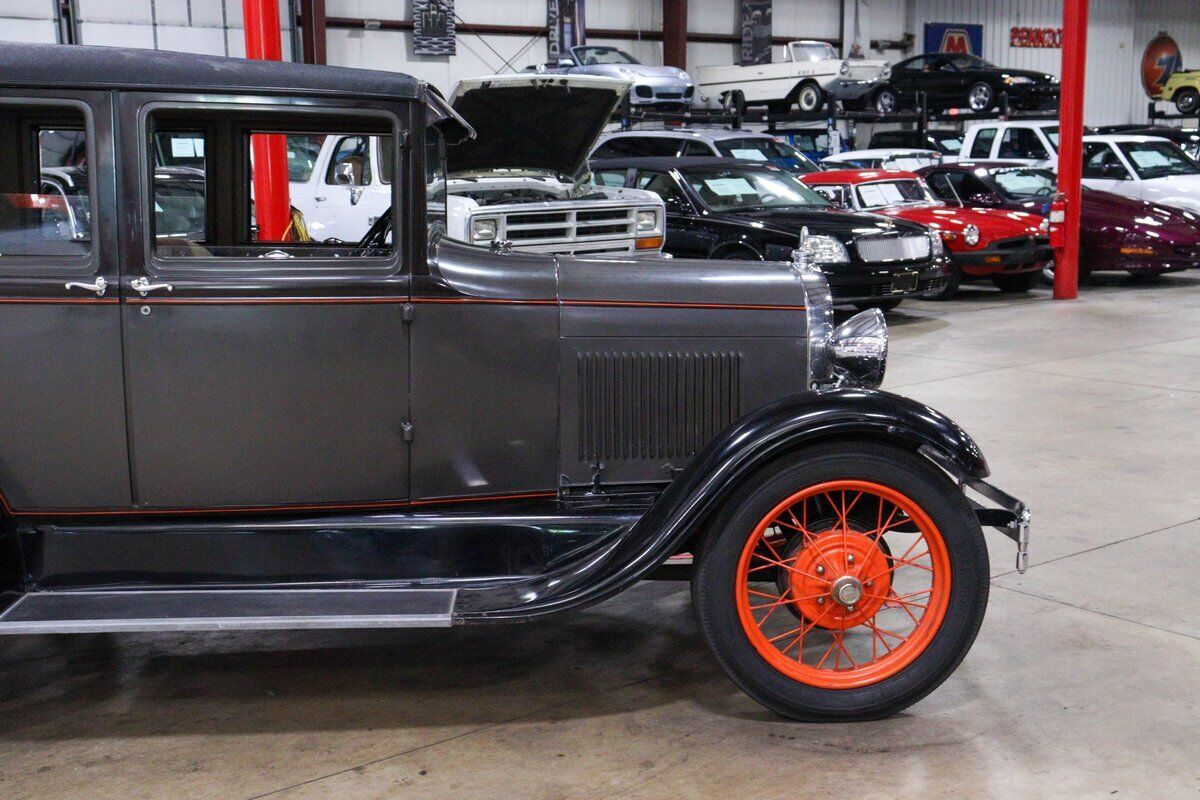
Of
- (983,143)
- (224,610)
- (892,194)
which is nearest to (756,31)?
(983,143)

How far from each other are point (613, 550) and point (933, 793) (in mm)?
1026

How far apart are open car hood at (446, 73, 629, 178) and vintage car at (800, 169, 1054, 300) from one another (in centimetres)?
512

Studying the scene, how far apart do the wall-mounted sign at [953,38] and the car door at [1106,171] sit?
13810 millimetres

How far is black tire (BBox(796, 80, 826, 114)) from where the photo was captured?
69.1 ft

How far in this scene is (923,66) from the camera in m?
22.3

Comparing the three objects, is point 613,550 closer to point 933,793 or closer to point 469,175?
point 933,793

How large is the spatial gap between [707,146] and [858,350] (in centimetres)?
1101

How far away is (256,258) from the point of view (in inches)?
135

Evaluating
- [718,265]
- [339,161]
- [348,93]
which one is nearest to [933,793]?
[718,265]

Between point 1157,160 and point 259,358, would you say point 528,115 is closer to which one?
point 259,358

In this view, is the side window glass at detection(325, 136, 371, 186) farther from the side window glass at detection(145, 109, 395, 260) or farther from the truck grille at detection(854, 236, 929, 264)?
the truck grille at detection(854, 236, 929, 264)

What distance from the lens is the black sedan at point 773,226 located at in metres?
10.5

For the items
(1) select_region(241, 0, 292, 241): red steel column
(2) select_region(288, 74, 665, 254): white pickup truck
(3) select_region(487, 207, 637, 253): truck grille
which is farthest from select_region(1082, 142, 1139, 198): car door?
(1) select_region(241, 0, 292, 241): red steel column

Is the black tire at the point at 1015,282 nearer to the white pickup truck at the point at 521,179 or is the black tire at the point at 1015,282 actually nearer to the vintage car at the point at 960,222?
the vintage car at the point at 960,222
